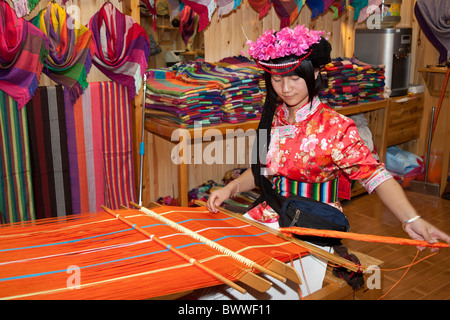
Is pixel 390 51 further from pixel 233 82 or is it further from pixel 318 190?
pixel 318 190

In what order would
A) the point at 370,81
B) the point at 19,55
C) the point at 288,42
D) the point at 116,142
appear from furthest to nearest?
1. the point at 370,81
2. the point at 116,142
3. the point at 19,55
4. the point at 288,42

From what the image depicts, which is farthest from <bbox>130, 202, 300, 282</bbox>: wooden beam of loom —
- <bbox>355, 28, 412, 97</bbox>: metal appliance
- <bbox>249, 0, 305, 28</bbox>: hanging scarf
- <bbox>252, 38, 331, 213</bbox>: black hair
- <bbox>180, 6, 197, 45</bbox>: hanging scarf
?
<bbox>355, 28, 412, 97</bbox>: metal appliance

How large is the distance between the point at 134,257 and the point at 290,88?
84 cm

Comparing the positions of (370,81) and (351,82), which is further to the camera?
(370,81)

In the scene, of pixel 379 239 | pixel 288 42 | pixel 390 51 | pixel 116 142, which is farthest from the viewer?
pixel 390 51

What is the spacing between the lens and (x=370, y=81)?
4082 mm

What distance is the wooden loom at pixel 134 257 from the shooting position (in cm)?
121

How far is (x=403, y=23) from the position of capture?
16.0ft

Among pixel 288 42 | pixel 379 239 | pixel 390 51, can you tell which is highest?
pixel 288 42

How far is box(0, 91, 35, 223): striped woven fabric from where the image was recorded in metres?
2.49

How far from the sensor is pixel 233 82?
3117 millimetres

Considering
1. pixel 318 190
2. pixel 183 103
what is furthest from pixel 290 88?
pixel 183 103

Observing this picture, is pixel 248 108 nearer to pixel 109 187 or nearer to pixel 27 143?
pixel 109 187

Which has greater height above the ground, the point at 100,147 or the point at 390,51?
the point at 390,51
